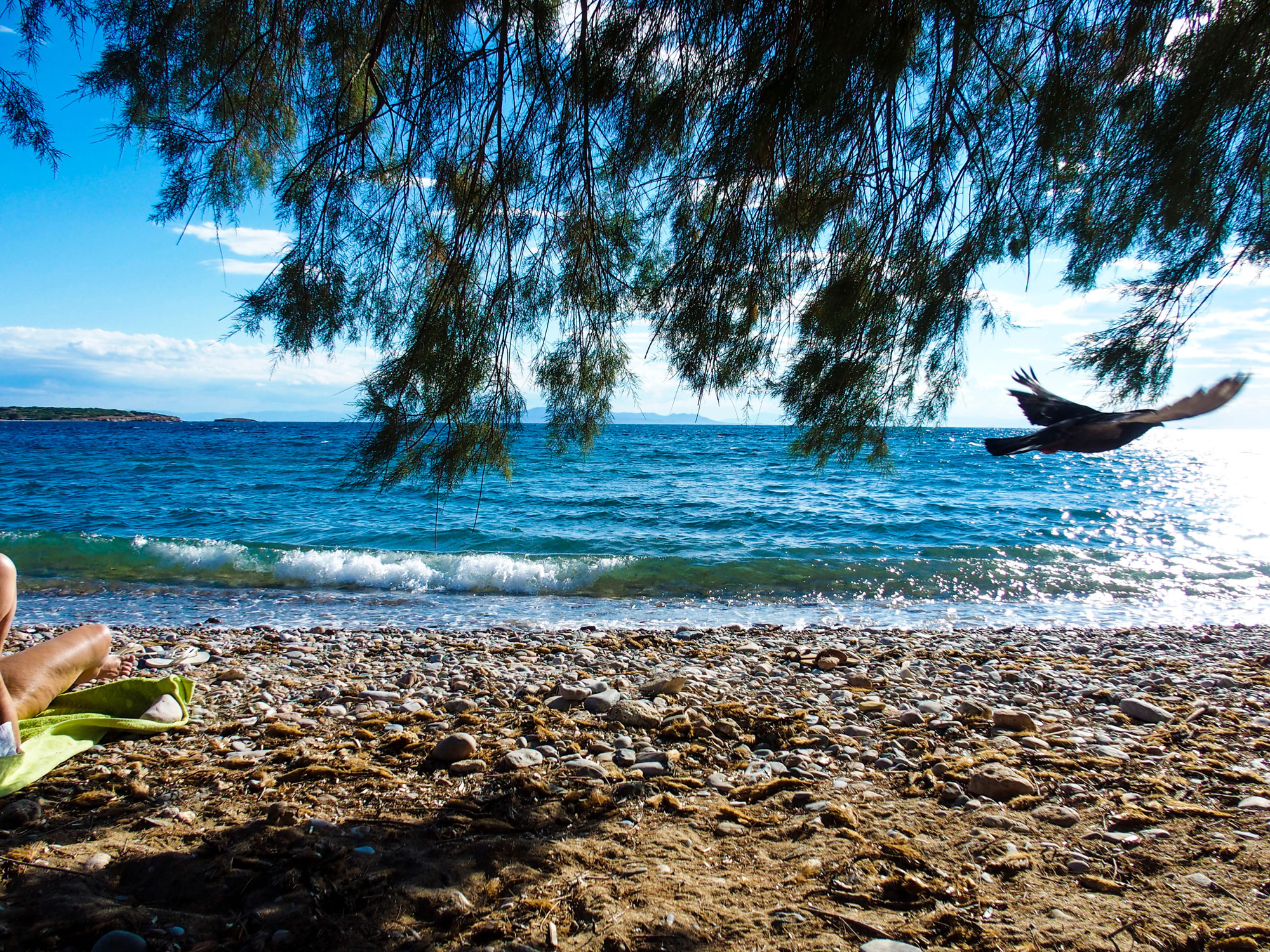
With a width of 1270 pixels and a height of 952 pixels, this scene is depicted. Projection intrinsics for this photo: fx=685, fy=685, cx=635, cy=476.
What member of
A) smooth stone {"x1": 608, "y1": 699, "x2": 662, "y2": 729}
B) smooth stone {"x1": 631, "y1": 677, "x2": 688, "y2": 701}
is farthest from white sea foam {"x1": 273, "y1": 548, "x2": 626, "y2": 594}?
smooth stone {"x1": 608, "y1": 699, "x2": 662, "y2": 729}

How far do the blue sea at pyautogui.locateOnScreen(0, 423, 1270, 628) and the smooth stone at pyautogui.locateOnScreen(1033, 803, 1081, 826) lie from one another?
1.39 metres

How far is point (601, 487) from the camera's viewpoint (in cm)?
1717

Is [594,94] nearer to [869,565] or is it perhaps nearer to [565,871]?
[565,871]

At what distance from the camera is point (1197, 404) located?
212cm

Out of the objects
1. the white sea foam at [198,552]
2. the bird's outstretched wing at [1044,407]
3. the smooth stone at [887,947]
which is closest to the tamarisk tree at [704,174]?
the bird's outstretched wing at [1044,407]

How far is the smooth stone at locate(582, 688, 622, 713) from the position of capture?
355cm

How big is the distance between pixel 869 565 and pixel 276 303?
8911 millimetres

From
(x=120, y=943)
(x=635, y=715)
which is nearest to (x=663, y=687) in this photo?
(x=635, y=715)

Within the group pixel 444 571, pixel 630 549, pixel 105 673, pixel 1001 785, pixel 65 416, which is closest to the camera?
pixel 1001 785

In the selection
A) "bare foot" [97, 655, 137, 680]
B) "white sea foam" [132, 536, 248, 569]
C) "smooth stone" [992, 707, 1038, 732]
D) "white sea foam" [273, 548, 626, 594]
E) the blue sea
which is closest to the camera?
"smooth stone" [992, 707, 1038, 732]

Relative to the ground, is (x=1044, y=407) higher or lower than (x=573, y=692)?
Result: higher

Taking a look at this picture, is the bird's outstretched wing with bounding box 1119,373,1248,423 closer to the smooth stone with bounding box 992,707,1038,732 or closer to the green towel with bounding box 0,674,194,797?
the smooth stone with bounding box 992,707,1038,732

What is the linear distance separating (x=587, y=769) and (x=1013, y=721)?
7.42 feet

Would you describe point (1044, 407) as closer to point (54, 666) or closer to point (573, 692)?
point (573, 692)
